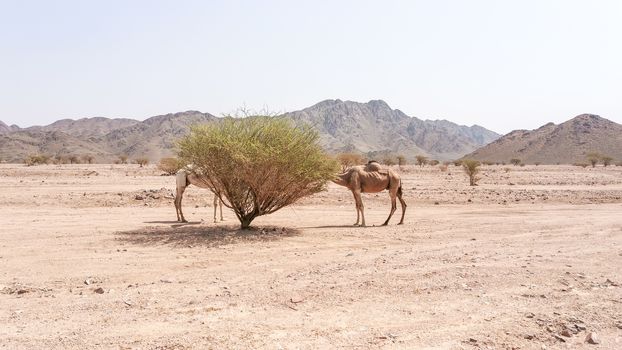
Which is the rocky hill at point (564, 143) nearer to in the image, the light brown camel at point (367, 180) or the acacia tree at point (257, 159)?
the light brown camel at point (367, 180)

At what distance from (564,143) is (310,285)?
12307 cm

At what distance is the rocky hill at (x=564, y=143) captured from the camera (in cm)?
10625

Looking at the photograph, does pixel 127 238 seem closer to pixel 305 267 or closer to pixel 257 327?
pixel 305 267

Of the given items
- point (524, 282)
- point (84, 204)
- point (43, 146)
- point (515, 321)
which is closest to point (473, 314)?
point (515, 321)

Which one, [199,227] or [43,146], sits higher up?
[43,146]

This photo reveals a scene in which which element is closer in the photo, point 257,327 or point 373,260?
point 257,327

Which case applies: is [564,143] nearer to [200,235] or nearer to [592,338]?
[200,235]

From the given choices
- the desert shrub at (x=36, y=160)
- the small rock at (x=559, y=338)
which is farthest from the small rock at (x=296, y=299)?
the desert shrub at (x=36, y=160)

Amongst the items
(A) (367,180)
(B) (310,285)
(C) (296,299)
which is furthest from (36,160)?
(C) (296,299)

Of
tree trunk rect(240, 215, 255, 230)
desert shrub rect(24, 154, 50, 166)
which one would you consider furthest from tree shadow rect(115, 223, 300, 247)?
desert shrub rect(24, 154, 50, 166)

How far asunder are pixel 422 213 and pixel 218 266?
10.7 metres

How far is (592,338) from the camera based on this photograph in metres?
5.46

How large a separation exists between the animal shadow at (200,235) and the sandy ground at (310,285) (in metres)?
0.06

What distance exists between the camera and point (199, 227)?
14.1 m
